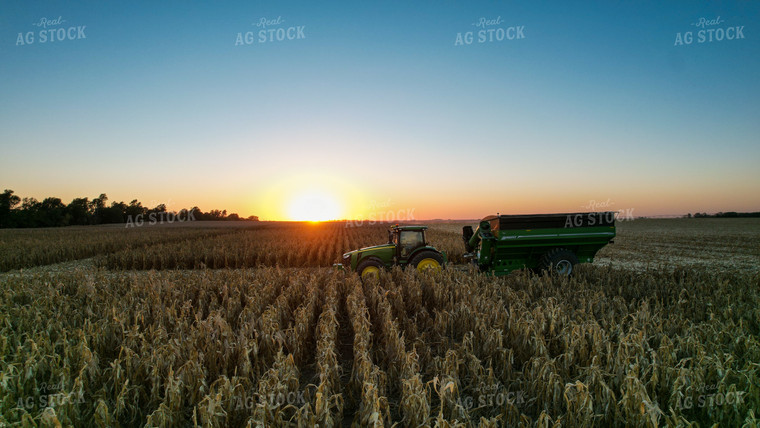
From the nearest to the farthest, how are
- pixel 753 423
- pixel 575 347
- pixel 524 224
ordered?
pixel 753 423, pixel 575 347, pixel 524 224

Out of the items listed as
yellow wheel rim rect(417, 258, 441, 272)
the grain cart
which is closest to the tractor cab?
yellow wheel rim rect(417, 258, 441, 272)

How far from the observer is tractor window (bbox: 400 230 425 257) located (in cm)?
1152

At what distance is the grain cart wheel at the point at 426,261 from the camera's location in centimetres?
1112

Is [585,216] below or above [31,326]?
above

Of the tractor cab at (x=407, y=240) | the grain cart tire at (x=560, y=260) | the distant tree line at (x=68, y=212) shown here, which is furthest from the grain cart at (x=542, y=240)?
the distant tree line at (x=68, y=212)

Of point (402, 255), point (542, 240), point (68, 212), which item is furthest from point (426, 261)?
point (68, 212)

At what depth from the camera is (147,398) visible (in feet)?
14.8

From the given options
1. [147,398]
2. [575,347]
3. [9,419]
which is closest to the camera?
[9,419]

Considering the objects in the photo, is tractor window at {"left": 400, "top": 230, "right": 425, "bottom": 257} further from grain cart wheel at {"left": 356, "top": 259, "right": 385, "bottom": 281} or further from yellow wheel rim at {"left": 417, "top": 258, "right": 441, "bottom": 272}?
grain cart wheel at {"left": 356, "top": 259, "right": 385, "bottom": 281}

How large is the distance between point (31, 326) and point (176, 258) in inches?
525

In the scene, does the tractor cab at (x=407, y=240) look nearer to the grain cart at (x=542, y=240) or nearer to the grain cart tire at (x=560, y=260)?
the grain cart at (x=542, y=240)

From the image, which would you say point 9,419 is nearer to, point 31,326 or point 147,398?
point 147,398

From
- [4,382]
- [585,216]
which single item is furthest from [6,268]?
[585,216]

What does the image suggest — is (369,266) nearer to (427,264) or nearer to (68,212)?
(427,264)
